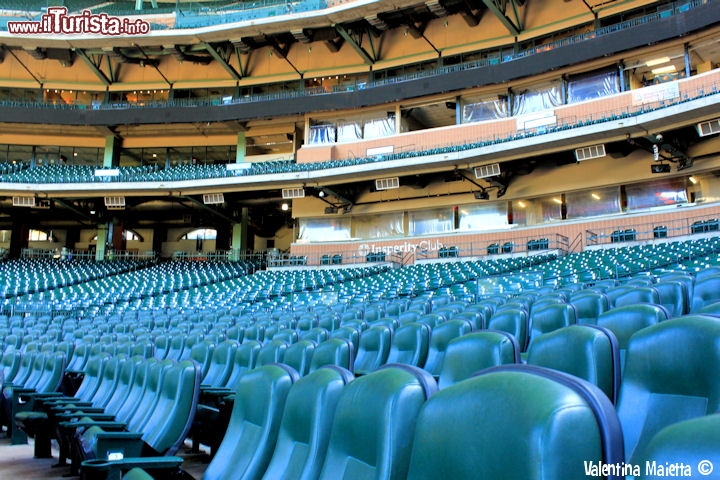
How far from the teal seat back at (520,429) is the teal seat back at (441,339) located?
3.04 meters

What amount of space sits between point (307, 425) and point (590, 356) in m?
0.98

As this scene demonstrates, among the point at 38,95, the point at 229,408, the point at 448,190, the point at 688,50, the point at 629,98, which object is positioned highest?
the point at 38,95

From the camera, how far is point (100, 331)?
9.52 meters

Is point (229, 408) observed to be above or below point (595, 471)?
below

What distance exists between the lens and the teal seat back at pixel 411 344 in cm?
Answer: 451

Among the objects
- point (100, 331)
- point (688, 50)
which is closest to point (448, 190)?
point (688, 50)

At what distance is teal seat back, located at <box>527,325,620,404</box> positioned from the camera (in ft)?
6.27

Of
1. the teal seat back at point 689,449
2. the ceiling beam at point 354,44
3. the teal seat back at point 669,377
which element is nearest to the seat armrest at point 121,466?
the teal seat back at point 669,377

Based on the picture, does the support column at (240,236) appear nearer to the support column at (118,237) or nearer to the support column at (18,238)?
the support column at (118,237)

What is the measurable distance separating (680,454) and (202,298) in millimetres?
17597

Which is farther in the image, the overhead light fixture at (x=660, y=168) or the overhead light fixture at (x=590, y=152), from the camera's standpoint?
the overhead light fixture at (x=660, y=168)

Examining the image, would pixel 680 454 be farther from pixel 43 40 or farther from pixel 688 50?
pixel 43 40

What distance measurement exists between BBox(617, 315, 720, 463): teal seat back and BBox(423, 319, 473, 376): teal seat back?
2402mm

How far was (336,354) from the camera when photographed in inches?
137
